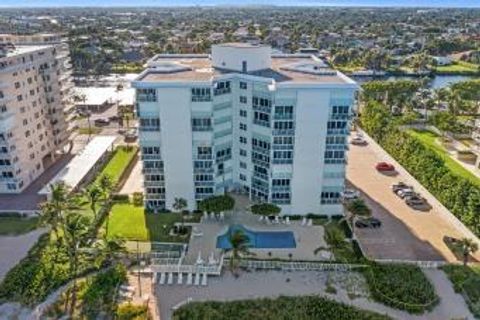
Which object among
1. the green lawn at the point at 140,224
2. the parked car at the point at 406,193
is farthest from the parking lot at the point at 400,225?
the green lawn at the point at 140,224

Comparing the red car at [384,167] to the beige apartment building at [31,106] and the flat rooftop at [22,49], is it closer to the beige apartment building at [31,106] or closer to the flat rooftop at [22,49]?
the beige apartment building at [31,106]

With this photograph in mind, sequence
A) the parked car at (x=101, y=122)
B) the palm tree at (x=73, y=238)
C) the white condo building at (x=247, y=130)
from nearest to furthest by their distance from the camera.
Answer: the palm tree at (x=73, y=238)
the white condo building at (x=247, y=130)
the parked car at (x=101, y=122)

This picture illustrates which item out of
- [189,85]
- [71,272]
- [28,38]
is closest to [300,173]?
[189,85]

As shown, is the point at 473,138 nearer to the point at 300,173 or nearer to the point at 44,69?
the point at 300,173

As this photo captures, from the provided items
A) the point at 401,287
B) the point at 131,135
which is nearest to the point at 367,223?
the point at 401,287

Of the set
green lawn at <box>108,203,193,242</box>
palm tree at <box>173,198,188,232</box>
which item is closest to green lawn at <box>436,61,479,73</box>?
palm tree at <box>173,198,188,232</box>
